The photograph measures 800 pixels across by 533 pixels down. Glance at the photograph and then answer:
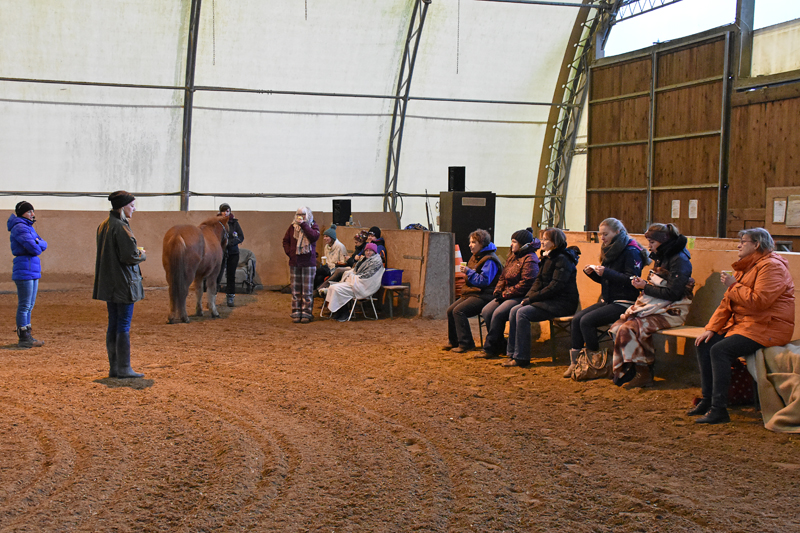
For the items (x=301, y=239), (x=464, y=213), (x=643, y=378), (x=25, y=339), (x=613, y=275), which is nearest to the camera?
(x=643, y=378)

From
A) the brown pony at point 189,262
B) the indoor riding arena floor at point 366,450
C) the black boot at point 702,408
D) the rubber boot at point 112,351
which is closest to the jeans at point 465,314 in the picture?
the indoor riding arena floor at point 366,450

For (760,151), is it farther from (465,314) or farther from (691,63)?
(465,314)

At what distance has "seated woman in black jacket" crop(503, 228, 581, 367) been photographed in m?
6.52

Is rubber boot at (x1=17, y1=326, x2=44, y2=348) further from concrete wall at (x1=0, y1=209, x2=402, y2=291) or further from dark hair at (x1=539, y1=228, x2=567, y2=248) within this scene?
concrete wall at (x1=0, y1=209, x2=402, y2=291)

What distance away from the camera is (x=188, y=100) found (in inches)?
543

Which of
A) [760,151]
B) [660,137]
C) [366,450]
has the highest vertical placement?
[660,137]

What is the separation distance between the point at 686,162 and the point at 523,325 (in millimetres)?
7253

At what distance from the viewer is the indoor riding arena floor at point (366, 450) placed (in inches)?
129

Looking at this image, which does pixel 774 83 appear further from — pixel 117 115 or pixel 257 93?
pixel 117 115

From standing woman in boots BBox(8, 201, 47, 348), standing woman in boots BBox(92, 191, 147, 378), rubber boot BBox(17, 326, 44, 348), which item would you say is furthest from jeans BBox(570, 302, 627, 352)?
rubber boot BBox(17, 326, 44, 348)

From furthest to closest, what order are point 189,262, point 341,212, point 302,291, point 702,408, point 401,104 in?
point 401,104, point 341,212, point 302,291, point 189,262, point 702,408

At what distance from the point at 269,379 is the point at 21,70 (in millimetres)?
9920

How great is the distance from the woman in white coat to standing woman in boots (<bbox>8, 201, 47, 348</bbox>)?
141 inches

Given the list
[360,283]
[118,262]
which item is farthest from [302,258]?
[118,262]
